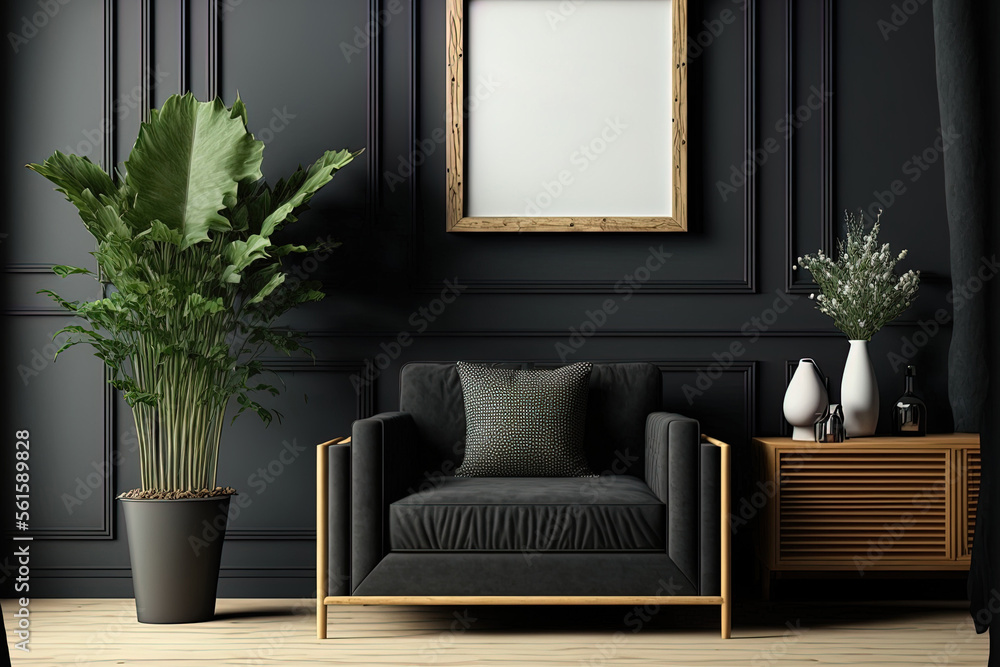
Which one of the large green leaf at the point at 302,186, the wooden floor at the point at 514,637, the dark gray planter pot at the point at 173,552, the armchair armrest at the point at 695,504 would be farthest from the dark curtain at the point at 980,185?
the dark gray planter pot at the point at 173,552

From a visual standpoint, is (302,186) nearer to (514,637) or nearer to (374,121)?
(374,121)

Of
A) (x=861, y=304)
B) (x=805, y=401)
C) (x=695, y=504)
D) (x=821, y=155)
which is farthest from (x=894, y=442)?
(x=821, y=155)

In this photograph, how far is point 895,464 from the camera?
9.60ft

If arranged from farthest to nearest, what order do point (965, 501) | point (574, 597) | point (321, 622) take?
point (965, 501) → point (321, 622) → point (574, 597)

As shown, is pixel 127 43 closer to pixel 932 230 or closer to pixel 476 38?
pixel 476 38

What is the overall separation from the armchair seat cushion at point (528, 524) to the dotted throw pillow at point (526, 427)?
338mm

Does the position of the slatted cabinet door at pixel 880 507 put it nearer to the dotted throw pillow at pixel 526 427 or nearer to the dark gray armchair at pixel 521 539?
the dark gray armchair at pixel 521 539

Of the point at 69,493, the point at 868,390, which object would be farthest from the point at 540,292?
the point at 69,493

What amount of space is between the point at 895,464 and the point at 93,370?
290cm

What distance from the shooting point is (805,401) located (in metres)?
3.05

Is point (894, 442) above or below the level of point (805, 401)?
below

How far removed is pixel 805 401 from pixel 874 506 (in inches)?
16.0

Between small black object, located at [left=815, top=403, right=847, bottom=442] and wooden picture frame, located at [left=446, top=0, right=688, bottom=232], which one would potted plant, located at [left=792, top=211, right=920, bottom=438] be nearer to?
small black object, located at [left=815, top=403, right=847, bottom=442]

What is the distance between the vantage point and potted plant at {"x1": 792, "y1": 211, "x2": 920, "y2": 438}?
311 centimetres
